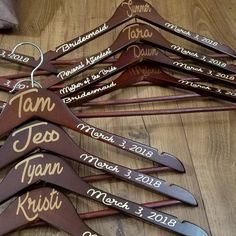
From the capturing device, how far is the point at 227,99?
801 millimetres

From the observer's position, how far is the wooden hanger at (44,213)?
0.55 metres

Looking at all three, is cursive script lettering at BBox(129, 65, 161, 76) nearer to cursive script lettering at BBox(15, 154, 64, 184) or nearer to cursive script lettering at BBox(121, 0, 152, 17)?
cursive script lettering at BBox(121, 0, 152, 17)

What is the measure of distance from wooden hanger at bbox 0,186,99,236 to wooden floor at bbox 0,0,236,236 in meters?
0.05

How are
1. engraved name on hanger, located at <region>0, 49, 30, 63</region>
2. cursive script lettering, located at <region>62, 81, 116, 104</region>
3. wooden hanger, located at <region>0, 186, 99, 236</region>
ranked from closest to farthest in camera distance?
wooden hanger, located at <region>0, 186, 99, 236</region>
cursive script lettering, located at <region>62, 81, 116, 104</region>
engraved name on hanger, located at <region>0, 49, 30, 63</region>

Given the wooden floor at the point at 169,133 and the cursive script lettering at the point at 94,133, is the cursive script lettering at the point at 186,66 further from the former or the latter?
the cursive script lettering at the point at 94,133

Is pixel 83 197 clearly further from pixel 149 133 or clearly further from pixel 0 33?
pixel 0 33

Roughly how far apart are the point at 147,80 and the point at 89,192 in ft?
1.06

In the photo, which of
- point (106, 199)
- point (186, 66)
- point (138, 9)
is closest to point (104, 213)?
point (106, 199)

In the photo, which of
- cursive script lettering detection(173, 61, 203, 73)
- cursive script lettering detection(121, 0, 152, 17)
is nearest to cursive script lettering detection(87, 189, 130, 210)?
cursive script lettering detection(173, 61, 203, 73)

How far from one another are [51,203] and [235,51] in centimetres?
59

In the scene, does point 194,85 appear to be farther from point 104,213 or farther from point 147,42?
point 104,213

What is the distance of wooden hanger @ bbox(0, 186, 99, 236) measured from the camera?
55 cm

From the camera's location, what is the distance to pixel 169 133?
30.0 inches

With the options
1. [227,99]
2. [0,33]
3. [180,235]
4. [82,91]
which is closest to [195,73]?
[227,99]
